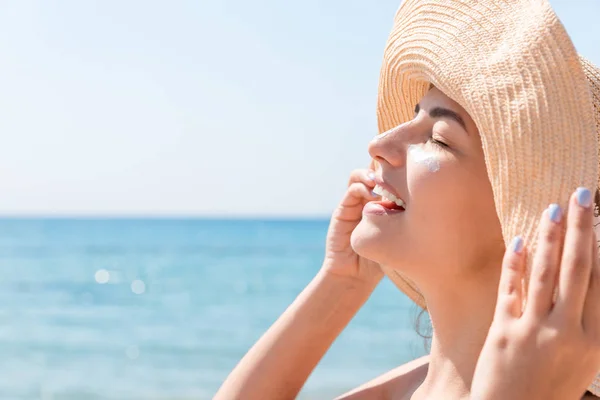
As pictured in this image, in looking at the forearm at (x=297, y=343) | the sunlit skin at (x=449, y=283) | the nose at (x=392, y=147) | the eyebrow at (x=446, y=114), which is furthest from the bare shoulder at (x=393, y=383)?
the eyebrow at (x=446, y=114)

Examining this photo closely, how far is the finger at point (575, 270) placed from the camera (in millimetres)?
1604

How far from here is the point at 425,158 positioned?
7.23 feet

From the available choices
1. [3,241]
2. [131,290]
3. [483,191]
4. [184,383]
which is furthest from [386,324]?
[3,241]

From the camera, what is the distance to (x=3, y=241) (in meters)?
58.9

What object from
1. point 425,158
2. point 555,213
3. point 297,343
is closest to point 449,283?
point 425,158

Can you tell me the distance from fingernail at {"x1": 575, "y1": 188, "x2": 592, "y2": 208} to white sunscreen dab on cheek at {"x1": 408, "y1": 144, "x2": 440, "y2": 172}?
0.56 meters

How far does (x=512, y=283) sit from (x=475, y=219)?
1.66ft

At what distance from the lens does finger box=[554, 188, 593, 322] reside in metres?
1.60

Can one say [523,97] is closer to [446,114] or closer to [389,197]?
[446,114]

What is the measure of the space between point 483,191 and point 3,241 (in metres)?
61.6

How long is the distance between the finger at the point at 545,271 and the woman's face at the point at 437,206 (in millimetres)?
512

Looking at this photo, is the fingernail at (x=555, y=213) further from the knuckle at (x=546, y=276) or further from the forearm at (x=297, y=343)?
the forearm at (x=297, y=343)

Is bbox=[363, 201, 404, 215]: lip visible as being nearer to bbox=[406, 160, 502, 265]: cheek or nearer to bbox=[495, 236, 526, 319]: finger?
bbox=[406, 160, 502, 265]: cheek

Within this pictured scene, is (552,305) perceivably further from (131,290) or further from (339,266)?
(131,290)
